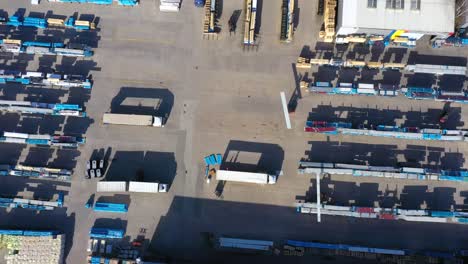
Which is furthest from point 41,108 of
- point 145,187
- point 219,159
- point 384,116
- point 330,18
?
point 384,116

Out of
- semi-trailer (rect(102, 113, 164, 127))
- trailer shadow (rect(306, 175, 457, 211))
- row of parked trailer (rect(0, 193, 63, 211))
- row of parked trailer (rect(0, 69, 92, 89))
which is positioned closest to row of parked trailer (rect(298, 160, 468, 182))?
trailer shadow (rect(306, 175, 457, 211))

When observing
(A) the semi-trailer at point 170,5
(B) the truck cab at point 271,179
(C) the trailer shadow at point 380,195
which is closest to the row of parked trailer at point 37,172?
(A) the semi-trailer at point 170,5

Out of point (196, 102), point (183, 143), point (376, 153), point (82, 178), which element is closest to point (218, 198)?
point (183, 143)

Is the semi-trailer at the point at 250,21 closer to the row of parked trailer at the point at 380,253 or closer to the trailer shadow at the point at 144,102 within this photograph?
the trailer shadow at the point at 144,102

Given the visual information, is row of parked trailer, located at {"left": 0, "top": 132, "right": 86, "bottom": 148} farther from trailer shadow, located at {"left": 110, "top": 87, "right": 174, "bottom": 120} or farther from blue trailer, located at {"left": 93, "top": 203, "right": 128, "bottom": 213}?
blue trailer, located at {"left": 93, "top": 203, "right": 128, "bottom": 213}

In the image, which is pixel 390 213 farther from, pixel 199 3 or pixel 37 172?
pixel 37 172

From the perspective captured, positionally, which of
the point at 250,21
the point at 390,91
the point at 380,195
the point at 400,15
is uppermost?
the point at 400,15
